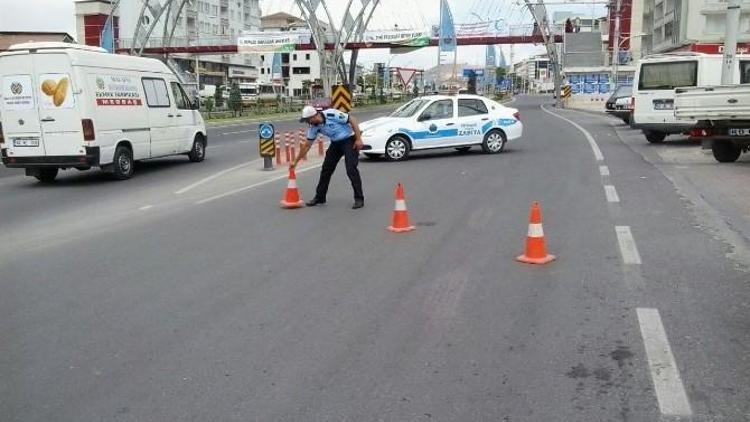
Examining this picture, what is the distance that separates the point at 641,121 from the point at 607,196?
9.40 meters

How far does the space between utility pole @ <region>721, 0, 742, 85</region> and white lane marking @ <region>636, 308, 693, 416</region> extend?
51.0 ft

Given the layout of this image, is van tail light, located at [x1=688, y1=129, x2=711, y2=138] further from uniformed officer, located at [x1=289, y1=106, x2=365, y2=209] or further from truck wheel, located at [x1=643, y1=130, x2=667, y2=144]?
uniformed officer, located at [x1=289, y1=106, x2=365, y2=209]

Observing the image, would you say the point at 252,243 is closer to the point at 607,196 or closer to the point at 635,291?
the point at 635,291

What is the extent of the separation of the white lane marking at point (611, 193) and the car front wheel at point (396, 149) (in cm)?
620

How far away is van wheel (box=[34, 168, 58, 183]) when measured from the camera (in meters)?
14.8

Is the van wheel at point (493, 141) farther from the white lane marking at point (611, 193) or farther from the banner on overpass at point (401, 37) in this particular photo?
the banner on overpass at point (401, 37)

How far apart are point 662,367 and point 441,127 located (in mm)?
13497

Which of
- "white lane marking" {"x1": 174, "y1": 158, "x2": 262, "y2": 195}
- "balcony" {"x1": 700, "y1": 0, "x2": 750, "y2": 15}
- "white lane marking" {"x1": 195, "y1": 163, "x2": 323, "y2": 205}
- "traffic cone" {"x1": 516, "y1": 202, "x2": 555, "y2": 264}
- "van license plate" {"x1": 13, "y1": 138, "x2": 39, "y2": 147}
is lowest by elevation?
"white lane marking" {"x1": 174, "y1": 158, "x2": 262, "y2": 195}

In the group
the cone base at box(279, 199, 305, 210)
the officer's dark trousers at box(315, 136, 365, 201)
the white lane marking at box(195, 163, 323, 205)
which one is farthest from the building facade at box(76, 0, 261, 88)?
the cone base at box(279, 199, 305, 210)

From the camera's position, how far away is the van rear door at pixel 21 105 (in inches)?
546

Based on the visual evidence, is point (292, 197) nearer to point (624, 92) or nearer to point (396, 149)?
point (396, 149)

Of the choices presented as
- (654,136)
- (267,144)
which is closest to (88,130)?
(267,144)

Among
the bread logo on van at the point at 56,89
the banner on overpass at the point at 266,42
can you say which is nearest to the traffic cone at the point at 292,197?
the bread logo on van at the point at 56,89

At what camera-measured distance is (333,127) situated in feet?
34.7
